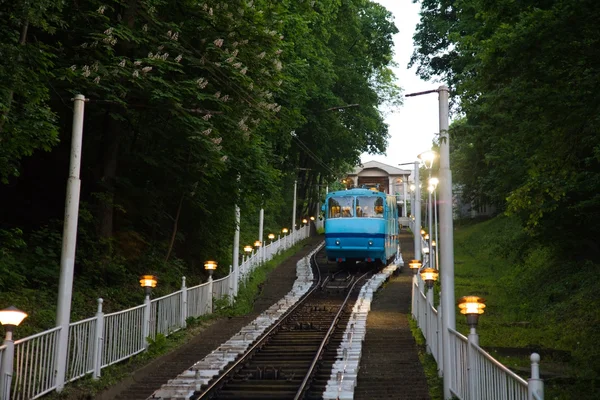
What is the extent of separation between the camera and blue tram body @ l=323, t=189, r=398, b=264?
34.2 m

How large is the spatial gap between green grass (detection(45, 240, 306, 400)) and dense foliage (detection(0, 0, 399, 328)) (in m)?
2.02

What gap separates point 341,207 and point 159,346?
20.5 meters

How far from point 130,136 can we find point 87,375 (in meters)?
10.8

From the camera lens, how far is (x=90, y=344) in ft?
40.3

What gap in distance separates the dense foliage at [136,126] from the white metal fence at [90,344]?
1.99 meters

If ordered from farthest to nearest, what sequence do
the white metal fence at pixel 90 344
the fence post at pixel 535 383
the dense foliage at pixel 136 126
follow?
1. the dense foliage at pixel 136 126
2. the white metal fence at pixel 90 344
3. the fence post at pixel 535 383

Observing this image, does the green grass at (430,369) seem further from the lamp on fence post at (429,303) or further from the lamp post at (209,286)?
the lamp post at (209,286)

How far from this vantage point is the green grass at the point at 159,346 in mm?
11359

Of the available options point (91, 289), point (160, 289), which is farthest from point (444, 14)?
point (91, 289)

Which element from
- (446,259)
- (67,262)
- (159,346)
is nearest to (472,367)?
(446,259)

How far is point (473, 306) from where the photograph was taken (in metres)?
9.60

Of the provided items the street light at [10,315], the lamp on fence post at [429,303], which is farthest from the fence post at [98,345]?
the lamp on fence post at [429,303]

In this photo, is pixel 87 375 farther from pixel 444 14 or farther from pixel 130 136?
pixel 444 14

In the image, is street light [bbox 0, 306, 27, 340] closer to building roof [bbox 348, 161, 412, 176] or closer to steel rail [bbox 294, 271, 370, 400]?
steel rail [bbox 294, 271, 370, 400]
